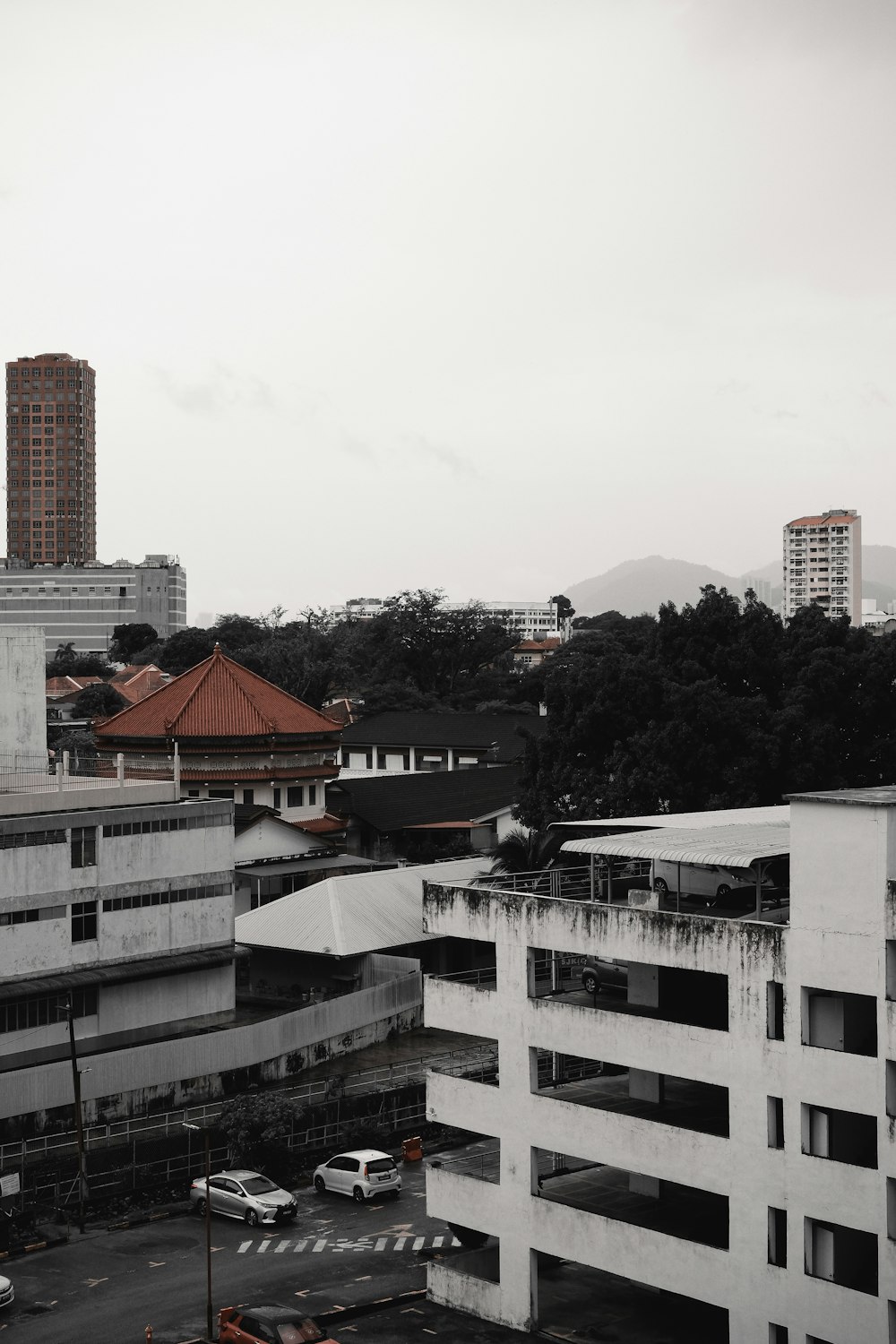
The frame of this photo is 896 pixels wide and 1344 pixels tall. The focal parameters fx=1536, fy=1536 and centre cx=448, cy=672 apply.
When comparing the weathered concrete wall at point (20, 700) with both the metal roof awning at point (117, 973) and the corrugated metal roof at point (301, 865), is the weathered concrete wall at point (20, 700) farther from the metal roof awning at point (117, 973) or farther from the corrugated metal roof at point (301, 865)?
the corrugated metal roof at point (301, 865)

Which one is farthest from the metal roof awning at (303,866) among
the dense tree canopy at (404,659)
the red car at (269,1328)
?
the dense tree canopy at (404,659)

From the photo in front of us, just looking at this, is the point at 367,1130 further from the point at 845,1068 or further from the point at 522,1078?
the point at 845,1068

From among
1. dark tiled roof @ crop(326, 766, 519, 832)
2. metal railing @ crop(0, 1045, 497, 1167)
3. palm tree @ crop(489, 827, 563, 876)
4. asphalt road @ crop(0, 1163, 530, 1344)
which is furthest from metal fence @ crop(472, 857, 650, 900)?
dark tiled roof @ crop(326, 766, 519, 832)

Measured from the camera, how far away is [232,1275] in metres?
31.8

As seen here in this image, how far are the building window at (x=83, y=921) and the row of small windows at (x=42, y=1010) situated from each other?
1.49 metres

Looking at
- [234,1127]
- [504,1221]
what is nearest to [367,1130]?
[234,1127]

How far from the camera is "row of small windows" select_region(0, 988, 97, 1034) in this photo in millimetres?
41750

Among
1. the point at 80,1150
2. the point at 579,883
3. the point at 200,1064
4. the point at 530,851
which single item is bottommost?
the point at 80,1150

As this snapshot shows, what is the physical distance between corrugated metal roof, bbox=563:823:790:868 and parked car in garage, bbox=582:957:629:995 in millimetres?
2989

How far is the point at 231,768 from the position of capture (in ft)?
227

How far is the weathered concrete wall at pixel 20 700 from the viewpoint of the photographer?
1981 inches

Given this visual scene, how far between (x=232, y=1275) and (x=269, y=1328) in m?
5.03

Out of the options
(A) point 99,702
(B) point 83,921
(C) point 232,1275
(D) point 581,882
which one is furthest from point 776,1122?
(A) point 99,702

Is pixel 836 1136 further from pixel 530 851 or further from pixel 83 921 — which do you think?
pixel 530 851
